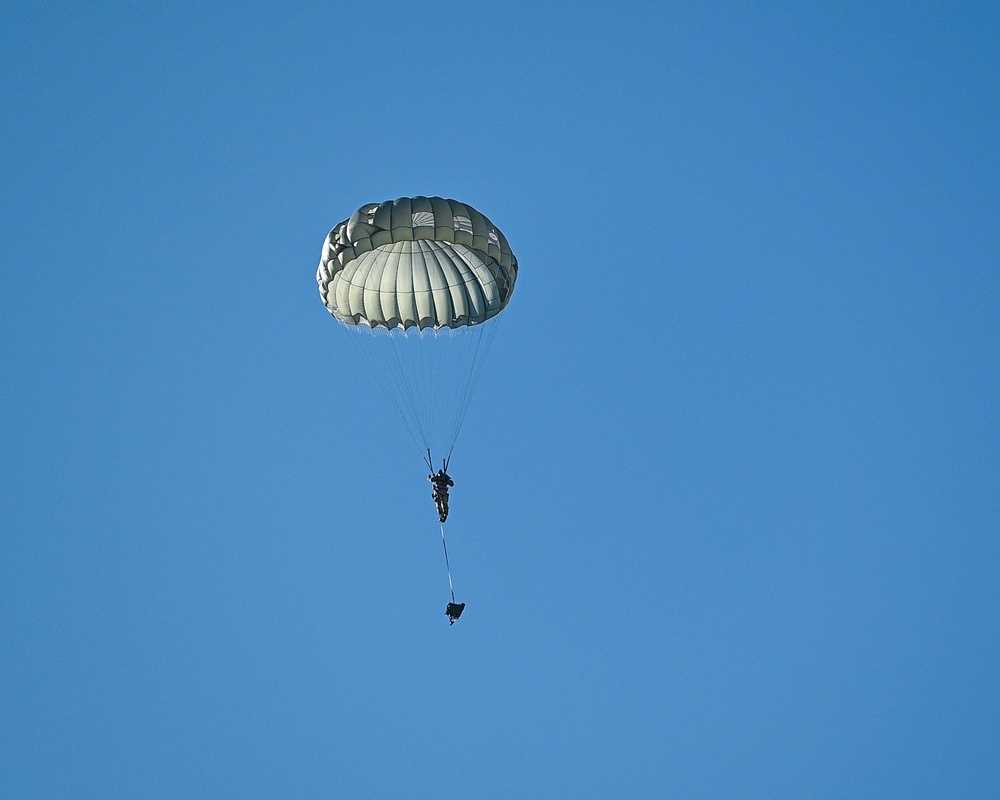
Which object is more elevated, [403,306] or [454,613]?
[403,306]

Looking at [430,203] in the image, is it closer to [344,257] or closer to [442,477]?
[344,257]

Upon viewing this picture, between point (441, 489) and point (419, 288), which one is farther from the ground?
point (419, 288)

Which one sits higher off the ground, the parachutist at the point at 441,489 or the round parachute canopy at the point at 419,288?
the round parachute canopy at the point at 419,288

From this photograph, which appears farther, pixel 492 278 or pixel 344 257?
pixel 492 278

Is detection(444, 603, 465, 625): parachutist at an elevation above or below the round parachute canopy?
below

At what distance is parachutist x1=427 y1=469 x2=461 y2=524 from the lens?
24875mm

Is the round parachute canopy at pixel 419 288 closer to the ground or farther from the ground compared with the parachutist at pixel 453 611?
farther from the ground

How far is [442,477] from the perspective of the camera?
82.2 feet

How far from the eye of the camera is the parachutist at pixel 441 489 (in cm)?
2488

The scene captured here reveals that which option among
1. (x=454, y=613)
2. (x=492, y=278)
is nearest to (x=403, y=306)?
(x=492, y=278)

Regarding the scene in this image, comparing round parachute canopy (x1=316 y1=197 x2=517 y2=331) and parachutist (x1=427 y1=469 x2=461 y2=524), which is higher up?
round parachute canopy (x1=316 y1=197 x2=517 y2=331)

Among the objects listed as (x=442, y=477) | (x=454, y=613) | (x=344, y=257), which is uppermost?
(x=344, y=257)

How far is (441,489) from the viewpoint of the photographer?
2494cm

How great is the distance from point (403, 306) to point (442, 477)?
3.72m
